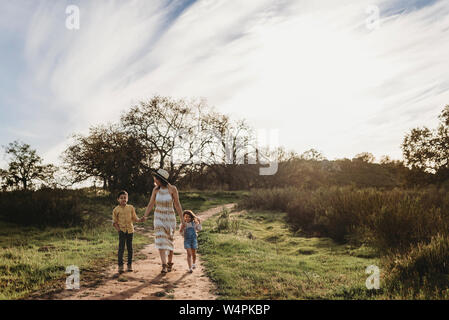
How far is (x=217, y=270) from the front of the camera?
7.28 metres

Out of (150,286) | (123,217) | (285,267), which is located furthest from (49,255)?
(285,267)

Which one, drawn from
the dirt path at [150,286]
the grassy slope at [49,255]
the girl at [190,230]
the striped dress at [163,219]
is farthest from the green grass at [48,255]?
the girl at [190,230]

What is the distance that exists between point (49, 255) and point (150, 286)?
421cm

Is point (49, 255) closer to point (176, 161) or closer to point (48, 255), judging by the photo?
point (48, 255)

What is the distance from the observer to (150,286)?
19.9 ft

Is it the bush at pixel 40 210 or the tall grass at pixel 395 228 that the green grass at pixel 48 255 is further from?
the tall grass at pixel 395 228

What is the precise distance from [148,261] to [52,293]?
3.06 m

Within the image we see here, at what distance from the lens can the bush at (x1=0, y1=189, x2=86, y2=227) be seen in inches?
547

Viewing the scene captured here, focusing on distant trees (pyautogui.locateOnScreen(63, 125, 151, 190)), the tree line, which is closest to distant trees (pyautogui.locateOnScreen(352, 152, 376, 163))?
the tree line

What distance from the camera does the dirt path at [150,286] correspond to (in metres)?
5.45

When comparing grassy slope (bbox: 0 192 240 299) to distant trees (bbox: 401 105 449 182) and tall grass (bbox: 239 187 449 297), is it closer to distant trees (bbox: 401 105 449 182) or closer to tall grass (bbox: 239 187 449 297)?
tall grass (bbox: 239 187 449 297)

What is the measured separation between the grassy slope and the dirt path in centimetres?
52

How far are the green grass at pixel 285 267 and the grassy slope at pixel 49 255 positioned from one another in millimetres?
2688
